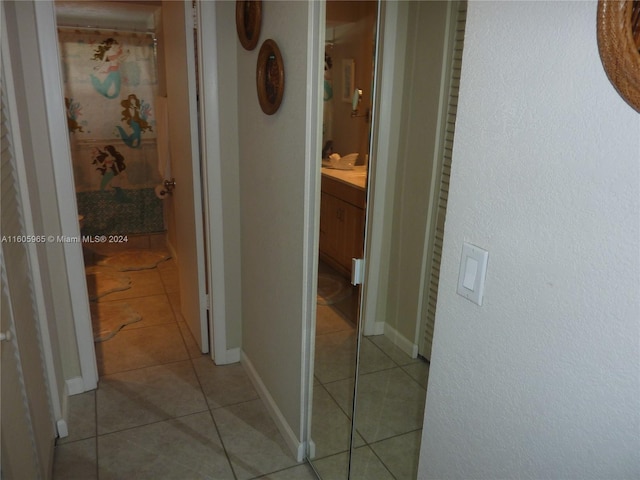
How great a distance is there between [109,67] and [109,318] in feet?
7.79

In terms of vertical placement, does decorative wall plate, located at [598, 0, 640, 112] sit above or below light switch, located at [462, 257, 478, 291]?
above

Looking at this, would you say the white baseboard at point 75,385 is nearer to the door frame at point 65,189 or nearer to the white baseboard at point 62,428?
the door frame at point 65,189

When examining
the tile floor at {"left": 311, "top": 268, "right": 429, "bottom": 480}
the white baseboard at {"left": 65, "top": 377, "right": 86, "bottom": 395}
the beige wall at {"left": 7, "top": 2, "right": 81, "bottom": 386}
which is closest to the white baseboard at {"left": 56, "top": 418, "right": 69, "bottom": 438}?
the beige wall at {"left": 7, "top": 2, "right": 81, "bottom": 386}

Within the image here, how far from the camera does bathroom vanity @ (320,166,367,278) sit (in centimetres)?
148

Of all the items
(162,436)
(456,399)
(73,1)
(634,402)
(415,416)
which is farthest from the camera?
(73,1)

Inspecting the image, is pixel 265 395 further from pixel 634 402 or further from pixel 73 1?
pixel 73 1

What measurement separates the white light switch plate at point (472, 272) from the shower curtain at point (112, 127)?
4144 millimetres

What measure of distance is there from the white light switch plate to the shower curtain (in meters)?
4.14

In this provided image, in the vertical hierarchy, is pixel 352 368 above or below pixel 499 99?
below

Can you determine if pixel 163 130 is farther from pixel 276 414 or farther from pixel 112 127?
pixel 276 414

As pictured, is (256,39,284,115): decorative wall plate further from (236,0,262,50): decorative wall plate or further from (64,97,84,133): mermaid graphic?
(64,97,84,133): mermaid graphic

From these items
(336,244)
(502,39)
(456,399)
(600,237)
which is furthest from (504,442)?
(336,244)

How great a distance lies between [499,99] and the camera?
812 mm

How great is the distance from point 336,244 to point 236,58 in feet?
3.76
